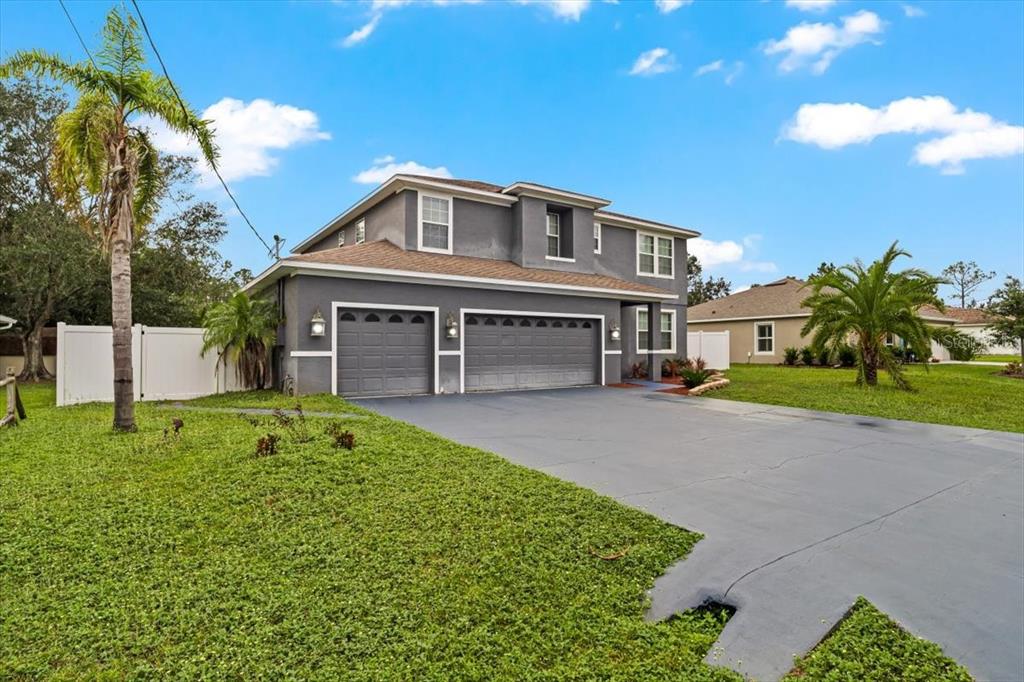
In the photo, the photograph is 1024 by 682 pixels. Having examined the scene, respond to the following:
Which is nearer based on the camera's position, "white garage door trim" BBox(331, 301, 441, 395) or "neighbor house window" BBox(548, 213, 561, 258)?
"white garage door trim" BBox(331, 301, 441, 395)

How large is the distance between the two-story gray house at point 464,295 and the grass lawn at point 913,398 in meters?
4.24

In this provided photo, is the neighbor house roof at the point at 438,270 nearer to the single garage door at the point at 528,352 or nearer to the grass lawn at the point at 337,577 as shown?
the single garage door at the point at 528,352

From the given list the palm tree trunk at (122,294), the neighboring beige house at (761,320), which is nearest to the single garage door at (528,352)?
the palm tree trunk at (122,294)

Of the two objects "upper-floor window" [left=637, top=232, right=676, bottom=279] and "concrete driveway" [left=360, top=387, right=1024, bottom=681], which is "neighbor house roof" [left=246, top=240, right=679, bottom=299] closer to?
"upper-floor window" [left=637, top=232, right=676, bottom=279]

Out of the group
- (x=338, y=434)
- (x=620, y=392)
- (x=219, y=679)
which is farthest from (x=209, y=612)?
(x=620, y=392)

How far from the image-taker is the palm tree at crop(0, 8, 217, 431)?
24.2 feet

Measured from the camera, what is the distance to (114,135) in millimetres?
7727

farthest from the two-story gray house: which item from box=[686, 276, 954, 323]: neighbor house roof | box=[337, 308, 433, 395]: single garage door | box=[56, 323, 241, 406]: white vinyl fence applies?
box=[686, 276, 954, 323]: neighbor house roof

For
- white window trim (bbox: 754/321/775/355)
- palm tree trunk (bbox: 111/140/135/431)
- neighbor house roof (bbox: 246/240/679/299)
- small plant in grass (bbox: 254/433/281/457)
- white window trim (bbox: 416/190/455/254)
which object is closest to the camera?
small plant in grass (bbox: 254/433/281/457)

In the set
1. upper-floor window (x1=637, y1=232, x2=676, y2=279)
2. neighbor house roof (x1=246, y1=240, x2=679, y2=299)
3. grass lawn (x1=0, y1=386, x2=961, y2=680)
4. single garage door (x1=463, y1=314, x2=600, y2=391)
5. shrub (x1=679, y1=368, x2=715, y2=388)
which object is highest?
upper-floor window (x1=637, y1=232, x2=676, y2=279)

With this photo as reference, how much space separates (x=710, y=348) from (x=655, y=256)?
5204 millimetres

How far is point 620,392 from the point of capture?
14000 mm

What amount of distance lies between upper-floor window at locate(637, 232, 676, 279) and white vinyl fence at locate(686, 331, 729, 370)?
3.16 m

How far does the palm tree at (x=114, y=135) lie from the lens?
24.2 feet
